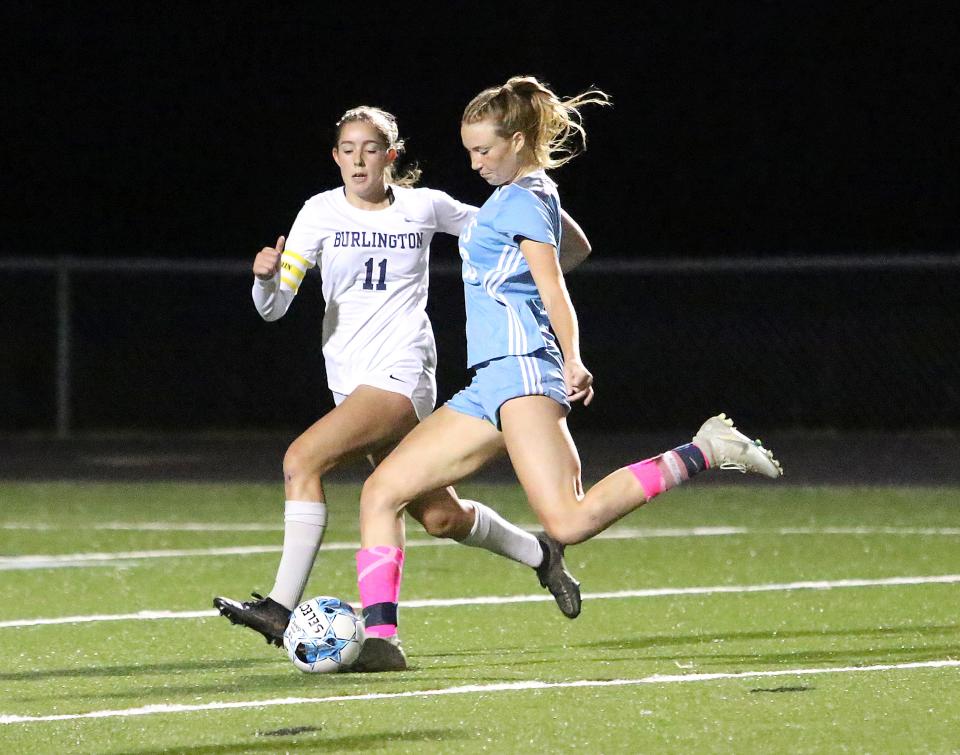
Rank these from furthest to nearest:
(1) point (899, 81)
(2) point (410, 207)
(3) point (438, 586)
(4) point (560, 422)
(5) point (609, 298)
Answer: (1) point (899, 81), (5) point (609, 298), (3) point (438, 586), (2) point (410, 207), (4) point (560, 422)

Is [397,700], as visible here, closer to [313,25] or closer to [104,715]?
[104,715]

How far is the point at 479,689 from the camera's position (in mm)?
6980

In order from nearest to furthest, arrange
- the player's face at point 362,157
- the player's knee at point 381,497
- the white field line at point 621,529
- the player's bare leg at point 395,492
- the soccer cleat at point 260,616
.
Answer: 1. the player's bare leg at point 395,492
2. the player's knee at point 381,497
3. the soccer cleat at point 260,616
4. the player's face at point 362,157
5. the white field line at point 621,529

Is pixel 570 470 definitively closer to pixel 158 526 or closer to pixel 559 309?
pixel 559 309

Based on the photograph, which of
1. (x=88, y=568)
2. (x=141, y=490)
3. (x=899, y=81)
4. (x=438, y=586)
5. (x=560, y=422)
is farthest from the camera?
(x=899, y=81)

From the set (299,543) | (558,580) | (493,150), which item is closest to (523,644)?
(558,580)

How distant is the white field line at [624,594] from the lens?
29.8 feet

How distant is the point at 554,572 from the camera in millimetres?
8531

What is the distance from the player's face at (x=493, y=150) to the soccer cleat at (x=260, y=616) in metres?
1.89

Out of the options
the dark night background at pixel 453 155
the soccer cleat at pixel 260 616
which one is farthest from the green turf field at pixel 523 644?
the dark night background at pixel 453 155

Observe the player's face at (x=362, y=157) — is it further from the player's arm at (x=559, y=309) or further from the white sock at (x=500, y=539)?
the white sock at (x=500, y=539)

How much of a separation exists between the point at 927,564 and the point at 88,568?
4532mm

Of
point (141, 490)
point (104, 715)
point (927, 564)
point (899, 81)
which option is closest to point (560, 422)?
point (104, 715)

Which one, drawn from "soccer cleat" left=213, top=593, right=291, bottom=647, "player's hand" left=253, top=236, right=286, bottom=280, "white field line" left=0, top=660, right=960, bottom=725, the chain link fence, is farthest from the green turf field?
the chain link fence
